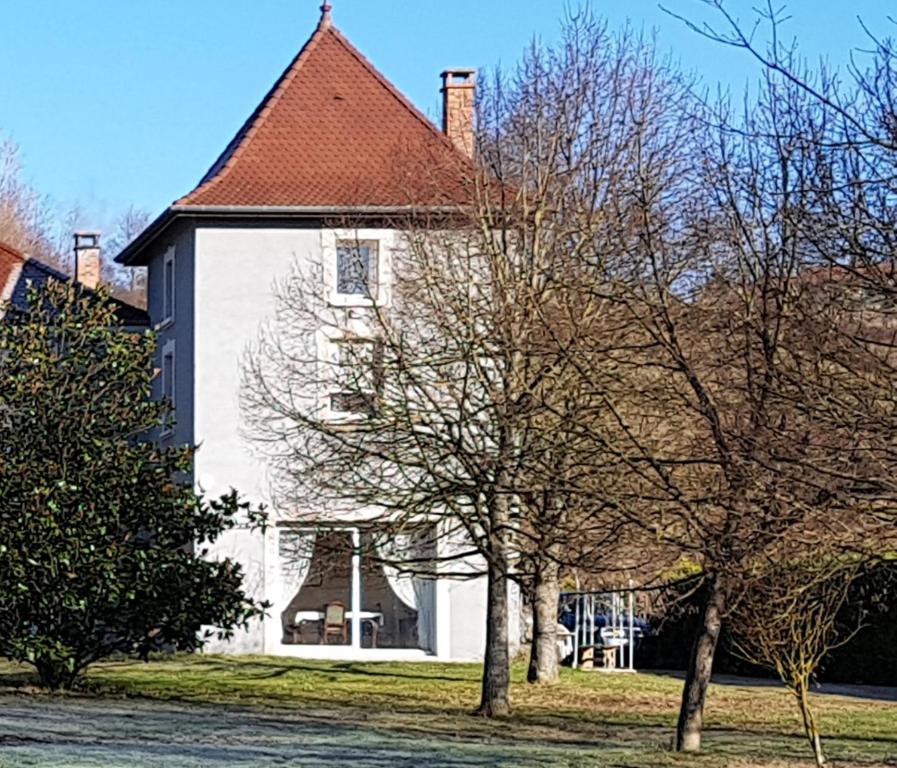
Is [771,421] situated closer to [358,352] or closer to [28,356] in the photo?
[358,352]

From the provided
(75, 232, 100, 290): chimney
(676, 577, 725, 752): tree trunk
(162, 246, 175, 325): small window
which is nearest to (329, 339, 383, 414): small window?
(676, 577, 725, 752): tree trunk

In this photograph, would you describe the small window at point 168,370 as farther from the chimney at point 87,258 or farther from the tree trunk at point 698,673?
the tree trunk at point 698,673

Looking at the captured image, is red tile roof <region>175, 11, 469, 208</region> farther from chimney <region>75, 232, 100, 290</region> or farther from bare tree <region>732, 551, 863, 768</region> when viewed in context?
bare tree <region>732, 551, 863, 768</region>

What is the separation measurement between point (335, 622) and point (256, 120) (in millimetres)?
10823

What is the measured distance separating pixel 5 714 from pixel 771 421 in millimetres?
10695

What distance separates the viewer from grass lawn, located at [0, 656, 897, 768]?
52.4 feet

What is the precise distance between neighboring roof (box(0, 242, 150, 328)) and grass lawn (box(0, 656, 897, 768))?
10.4 m

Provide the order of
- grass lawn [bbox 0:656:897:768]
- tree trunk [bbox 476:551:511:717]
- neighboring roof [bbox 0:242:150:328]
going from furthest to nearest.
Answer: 1. neighboring roof [bbox 0:242:150:328]
2. tree trunk [bbox 476:551:511:717]
3. grass lawn [bbox 0:656:897:768]

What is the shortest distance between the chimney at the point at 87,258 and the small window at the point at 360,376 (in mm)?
20519

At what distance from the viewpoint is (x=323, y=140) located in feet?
117

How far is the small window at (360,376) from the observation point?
22.9 m

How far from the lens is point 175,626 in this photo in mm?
24500

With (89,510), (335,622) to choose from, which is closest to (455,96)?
(335,622)

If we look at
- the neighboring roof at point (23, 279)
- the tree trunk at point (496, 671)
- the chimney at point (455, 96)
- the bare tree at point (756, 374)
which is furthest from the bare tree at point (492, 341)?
the neighboring roof at point (23, 279)
